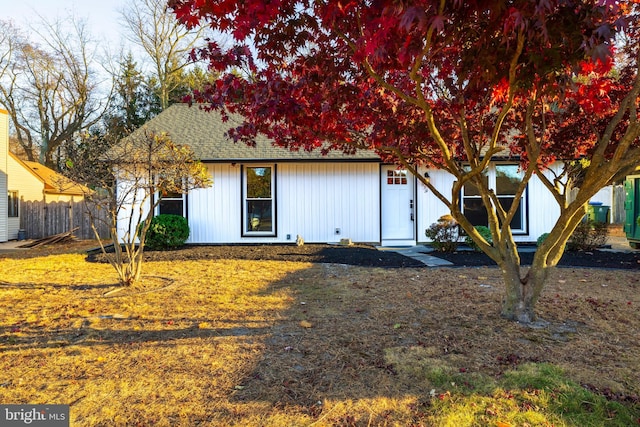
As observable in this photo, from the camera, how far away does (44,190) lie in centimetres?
2003

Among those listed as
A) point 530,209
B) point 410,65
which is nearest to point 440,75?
point 410,65

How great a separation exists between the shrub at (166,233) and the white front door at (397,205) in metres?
5.59

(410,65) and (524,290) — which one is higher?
(410,65)

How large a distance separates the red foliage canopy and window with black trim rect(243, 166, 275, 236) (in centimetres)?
642

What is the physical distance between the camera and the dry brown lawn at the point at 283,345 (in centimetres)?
261

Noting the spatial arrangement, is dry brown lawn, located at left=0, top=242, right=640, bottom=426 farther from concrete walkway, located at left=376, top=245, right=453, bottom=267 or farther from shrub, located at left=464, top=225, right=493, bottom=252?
shrub, located at left=464, top=225, right=493, bottom=252

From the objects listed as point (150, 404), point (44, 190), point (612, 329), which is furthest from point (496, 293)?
point (44, 190)

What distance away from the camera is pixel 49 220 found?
17.2 metres

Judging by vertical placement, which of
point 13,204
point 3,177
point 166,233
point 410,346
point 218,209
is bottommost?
point 410,346

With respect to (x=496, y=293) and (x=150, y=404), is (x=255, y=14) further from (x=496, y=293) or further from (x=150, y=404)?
(x=496, y=293)

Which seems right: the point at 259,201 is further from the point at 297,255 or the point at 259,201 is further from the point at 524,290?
the point at 524,290

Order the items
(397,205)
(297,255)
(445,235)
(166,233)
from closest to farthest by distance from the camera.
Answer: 1. (297,255)
2. (445,235)
3. (166,233)
4. (397,205)

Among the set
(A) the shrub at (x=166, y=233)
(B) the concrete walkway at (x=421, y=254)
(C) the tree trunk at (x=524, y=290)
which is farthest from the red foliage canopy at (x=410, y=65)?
(A) the shrub at (x=166, y=233)

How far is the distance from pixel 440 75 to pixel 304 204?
7.66m
